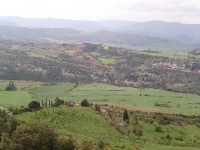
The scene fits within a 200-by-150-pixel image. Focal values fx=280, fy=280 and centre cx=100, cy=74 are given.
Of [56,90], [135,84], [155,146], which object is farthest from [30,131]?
[135,84]

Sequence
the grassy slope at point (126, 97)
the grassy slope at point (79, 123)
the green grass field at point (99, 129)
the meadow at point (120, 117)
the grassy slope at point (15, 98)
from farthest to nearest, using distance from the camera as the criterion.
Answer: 1. the grassy slope at point (126, 97)
2. the grassy slope at point (15, 98)
3. the meadow at point (120, 117)
4. the grassy slope at point (79, 123)
5. the green grass field at point (99, 129)

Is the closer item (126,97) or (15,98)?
(15,98)

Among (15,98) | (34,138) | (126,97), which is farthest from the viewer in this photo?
(126,97)

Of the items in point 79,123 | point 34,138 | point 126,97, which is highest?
point 34,138

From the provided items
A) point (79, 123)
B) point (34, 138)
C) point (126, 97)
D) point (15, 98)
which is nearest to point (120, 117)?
point (79, 123)

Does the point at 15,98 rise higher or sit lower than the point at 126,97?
higher

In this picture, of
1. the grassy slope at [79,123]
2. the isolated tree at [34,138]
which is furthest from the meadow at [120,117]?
the isolated tree at [34,138]

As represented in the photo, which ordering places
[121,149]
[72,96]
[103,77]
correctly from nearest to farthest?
1. [121,149]
2. [72,96]
3. [103,77]

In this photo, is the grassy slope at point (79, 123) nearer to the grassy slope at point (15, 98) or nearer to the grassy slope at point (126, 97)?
the grassy slope at point (15, 98)

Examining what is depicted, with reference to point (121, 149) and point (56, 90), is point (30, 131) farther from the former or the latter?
point (56, 90)

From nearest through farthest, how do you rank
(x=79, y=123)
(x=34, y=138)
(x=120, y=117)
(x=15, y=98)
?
(x=34, y=138) → (x=79, y=123) → (x=120, y=117) → (x=15, y=98)

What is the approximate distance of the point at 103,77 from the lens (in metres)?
187

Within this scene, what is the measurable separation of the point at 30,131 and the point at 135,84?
→ 5323 inches

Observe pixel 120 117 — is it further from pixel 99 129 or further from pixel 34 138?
pixel 34 138
